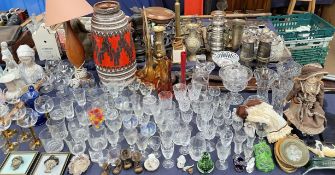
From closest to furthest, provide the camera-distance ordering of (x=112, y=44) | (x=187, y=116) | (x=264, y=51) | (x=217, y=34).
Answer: (x=187, y=116)
(x=112, y=44)
(x=264, y=51)
(x=217, y=34)

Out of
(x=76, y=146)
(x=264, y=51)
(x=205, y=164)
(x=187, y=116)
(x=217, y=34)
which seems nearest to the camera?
(x=205, y=164)

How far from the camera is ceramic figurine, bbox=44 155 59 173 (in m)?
1.17

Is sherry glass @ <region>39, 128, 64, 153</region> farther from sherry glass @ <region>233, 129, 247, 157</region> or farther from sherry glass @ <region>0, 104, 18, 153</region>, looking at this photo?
sherry glass @ <region>233, 129, 247, 157</region>

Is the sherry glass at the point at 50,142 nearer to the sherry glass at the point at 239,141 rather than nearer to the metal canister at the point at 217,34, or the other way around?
the sherry glass at the point at 239,141

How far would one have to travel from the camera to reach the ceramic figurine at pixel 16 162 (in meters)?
1.19

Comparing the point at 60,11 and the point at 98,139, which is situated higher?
the point at 60,11

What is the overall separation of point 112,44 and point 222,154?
0.73 meters

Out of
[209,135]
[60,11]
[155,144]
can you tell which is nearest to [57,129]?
[155,144]

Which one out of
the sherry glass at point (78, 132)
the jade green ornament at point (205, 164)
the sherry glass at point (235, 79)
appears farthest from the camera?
the sherry glass at point (235, 79)

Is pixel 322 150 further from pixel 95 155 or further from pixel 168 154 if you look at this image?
pixel 95 155

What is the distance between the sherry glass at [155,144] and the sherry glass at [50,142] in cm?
39

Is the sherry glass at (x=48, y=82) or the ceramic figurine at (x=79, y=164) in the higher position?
the sherry glass at (x=48, y=82)

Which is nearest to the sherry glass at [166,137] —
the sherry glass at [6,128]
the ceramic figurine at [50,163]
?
the ceramic figurine at [50,163]

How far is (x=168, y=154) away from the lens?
1.21 m
